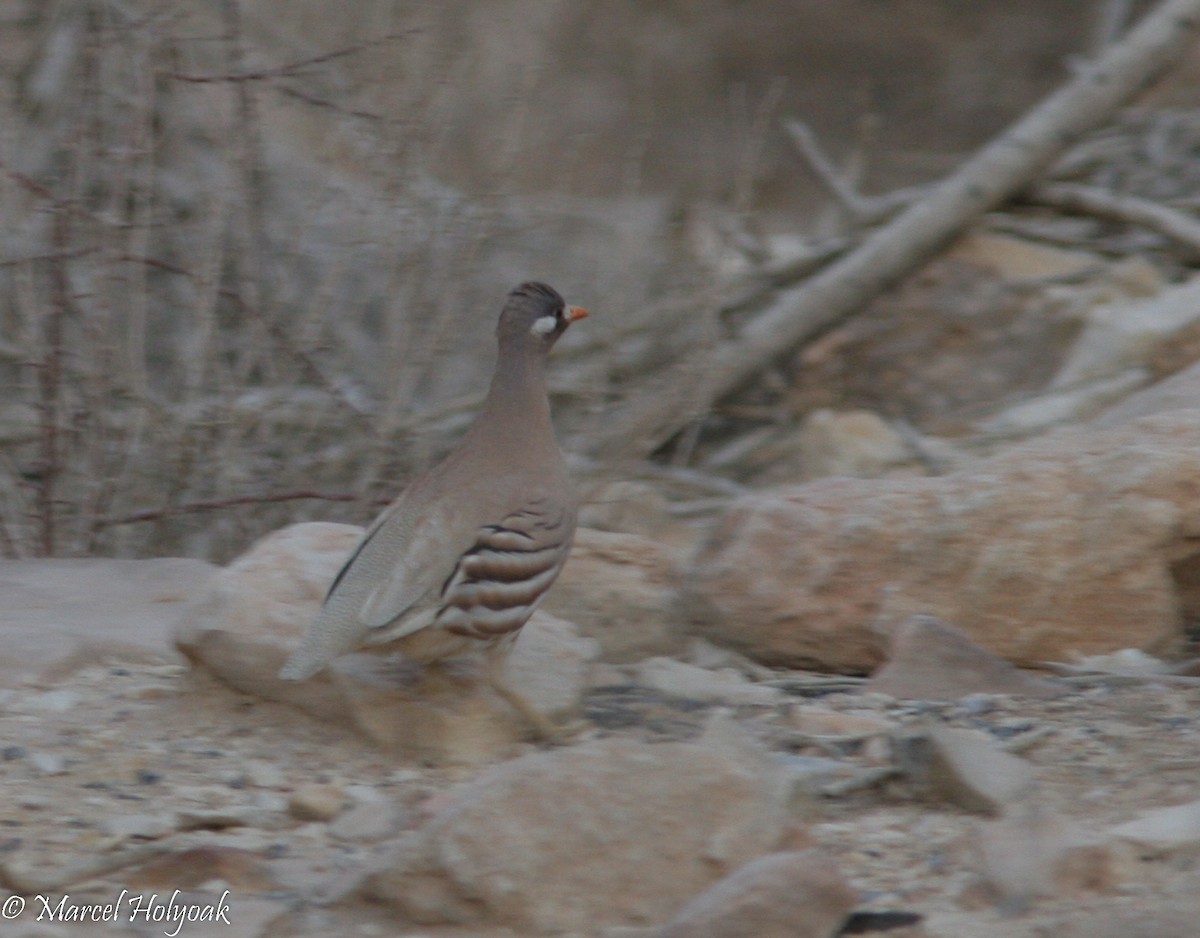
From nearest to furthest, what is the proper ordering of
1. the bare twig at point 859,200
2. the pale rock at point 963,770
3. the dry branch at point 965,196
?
the pale rock at point 963,770 < the dry branch at point 965,196 < the bare twig at point 859,200

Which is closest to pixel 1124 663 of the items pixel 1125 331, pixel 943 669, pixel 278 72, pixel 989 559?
pixel 989 559

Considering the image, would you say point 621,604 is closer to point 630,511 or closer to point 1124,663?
point 1124,663

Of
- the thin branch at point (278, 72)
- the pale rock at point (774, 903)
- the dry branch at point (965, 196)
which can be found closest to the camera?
the pale rock at point (774, 903)

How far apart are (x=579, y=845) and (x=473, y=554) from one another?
1041mm

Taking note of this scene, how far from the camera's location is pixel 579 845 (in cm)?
326

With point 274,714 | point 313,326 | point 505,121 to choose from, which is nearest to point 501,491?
point 274,714

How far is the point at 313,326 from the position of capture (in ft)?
20.7

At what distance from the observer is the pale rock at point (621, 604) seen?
520 cm

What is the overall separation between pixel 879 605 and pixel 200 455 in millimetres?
2676

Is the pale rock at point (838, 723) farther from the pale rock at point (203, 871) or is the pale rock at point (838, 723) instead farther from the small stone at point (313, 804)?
the pale rock at point (203, 871)

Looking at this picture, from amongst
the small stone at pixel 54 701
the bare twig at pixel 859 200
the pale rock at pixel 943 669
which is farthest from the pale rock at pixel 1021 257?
the small stone at pixel 54 701

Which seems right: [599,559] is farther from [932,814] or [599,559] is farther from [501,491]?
[932,814]

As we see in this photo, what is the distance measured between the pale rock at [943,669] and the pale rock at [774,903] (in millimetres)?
1546

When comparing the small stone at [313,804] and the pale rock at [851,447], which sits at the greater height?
the pale rock at [851,447]
